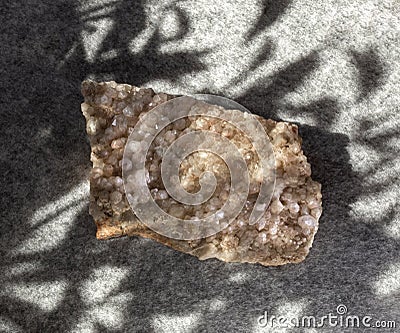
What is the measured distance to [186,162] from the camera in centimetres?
116

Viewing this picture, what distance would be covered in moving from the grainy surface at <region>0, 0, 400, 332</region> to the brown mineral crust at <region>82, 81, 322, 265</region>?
0.36 feet

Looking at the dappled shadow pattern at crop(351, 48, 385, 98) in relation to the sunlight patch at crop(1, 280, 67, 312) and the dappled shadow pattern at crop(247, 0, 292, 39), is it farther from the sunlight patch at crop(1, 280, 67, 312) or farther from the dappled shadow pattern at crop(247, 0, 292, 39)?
the sunlight patch at crop(1, 280, 67, 312)

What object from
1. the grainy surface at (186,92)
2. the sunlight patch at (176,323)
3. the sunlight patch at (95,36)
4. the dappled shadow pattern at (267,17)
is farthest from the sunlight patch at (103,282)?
the dappled shadow pattern at (267,17)

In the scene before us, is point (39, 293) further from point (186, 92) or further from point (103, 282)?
point (186, 92)

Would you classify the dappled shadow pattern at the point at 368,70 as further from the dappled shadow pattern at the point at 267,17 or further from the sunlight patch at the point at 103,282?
the sunlight patch at the point at 103,282

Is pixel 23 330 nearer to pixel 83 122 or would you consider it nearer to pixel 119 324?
pixel 119 324

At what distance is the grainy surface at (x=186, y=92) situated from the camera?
1268 millimetres

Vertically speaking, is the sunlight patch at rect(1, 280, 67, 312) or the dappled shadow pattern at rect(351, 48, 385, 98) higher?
the dappled shadow pattern at rect(351, 48, 385, 98)

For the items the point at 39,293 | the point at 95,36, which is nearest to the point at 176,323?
the point at 39,293

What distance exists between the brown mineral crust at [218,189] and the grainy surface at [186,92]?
0.36ft

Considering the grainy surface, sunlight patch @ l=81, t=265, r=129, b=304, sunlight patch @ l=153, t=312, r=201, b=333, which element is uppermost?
the grainy surface

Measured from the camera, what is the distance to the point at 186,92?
1.30m

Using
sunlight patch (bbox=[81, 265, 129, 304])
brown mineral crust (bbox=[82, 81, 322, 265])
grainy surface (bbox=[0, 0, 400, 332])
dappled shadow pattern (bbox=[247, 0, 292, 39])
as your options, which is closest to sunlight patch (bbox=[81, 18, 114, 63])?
grainy surface (bbox=[0, 0, 400, 332])

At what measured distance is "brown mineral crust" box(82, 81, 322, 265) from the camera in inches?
45.4
